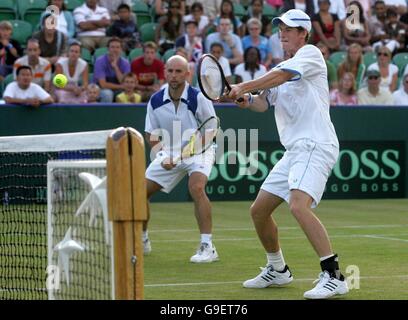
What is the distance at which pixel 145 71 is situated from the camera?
17.8 m

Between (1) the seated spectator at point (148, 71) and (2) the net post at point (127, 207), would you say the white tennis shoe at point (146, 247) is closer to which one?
(2) the net post at point (127, 207)

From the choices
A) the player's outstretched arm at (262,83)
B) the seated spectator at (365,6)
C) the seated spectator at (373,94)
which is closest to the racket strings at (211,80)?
the player's outstretched arm at (262,83)

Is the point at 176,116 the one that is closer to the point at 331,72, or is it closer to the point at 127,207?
the point at 127,207

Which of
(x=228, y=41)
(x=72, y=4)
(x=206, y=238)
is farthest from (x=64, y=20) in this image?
(x=206, y=238)

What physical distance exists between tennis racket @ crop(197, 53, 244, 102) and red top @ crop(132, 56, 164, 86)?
32.5ft

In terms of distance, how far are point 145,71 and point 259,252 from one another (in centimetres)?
760

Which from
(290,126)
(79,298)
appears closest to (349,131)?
(290,126)

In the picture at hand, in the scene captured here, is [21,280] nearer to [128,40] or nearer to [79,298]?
[79,298]

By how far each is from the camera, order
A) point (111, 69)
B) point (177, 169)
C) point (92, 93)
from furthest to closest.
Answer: point (111, 69)
point (92, 93)
point (177, 169)

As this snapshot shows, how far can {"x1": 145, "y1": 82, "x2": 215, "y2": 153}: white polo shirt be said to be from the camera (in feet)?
33.8

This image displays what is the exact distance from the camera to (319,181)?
25.1 ft

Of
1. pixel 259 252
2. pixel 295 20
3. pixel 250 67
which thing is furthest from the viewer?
pixel 250 67

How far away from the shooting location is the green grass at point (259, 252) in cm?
815

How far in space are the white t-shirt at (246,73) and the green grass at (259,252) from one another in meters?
2.53
